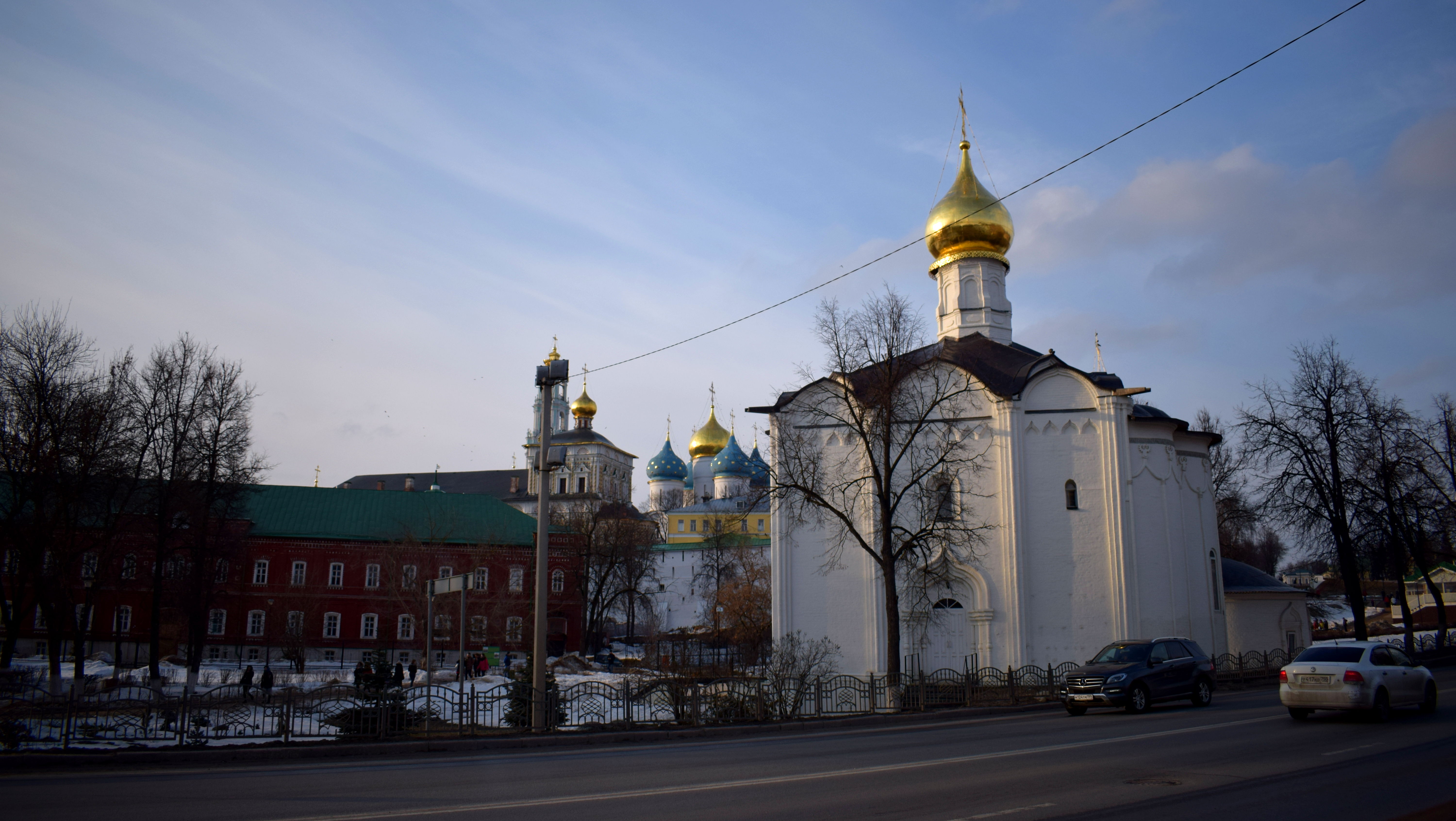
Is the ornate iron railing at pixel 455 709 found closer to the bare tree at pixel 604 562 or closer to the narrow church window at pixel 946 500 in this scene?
the narrow church window at pixel 946 500

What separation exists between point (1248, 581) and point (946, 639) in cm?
1175

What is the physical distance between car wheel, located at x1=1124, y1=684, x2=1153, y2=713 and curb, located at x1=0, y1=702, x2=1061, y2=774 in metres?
3.33

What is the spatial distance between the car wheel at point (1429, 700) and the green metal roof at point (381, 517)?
41945 mm

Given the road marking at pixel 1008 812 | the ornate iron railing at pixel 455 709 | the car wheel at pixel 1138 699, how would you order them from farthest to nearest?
the car wheel at pixel 1138 699 → the ornate iron railing at pixel 455 709 → the road marking at pixel 1008 812

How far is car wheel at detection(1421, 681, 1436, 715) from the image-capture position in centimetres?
1345

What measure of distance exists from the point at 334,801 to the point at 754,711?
9868 mm

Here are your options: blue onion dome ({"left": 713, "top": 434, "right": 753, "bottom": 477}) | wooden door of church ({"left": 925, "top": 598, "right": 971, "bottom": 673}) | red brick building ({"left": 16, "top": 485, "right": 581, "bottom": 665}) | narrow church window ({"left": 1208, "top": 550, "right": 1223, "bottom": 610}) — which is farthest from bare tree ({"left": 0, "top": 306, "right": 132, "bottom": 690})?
blue onion dome ({"left": 713, "top": 434, "right": 753, "bottom": 477})

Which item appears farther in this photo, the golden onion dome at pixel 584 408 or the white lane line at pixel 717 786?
the golden onion dome at pixel 584 408

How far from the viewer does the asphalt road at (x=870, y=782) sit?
24.9 ft

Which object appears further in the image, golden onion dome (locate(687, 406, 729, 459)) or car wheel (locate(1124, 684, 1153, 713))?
golden onion dome (locate(687, 406, 729, 459))

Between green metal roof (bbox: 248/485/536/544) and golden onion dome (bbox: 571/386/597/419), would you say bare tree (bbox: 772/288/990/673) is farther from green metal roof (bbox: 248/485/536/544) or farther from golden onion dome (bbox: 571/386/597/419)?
golden onion dome (bbox: 571/386/597/419)

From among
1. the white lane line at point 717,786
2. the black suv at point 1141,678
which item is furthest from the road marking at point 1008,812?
the black suv at point 1141,678

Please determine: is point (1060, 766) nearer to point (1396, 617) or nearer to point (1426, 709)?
point (1426, 709)

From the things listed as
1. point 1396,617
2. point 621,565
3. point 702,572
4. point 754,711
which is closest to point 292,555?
point 621,565
